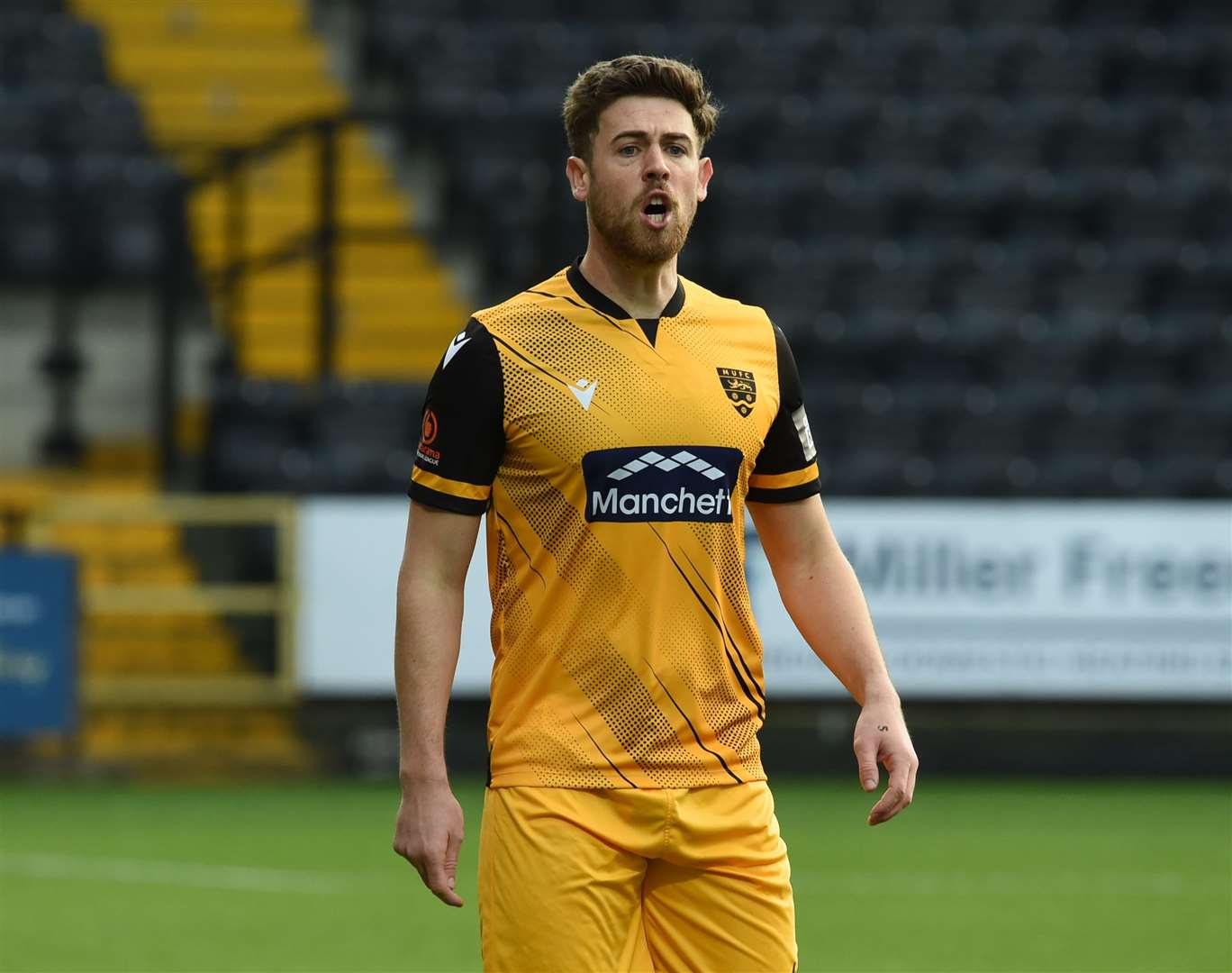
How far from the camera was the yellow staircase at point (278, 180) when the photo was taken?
1378 cm

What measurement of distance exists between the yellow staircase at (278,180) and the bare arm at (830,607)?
966 centimetres

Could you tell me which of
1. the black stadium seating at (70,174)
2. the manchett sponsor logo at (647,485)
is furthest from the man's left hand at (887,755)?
the black stadium seating at (70,174)

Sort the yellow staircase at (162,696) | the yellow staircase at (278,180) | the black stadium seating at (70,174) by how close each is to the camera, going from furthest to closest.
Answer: the black stadium seating at (70,174) < the yellow staircase at (278,180) < the yellow staircase at (162,696)

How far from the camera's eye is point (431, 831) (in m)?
3.28

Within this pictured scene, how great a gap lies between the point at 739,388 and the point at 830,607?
41 centimetres

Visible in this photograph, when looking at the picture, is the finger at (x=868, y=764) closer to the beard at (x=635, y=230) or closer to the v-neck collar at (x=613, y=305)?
the v-neck collar at (x=613, y=305)

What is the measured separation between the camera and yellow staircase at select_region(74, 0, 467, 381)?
Result: 45.2ft

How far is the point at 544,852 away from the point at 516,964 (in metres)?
0.17

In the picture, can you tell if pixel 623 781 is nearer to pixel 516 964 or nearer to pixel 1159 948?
pixel 516 964

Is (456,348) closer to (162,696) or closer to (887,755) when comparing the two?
(887,755)

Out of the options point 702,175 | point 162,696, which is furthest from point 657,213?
point 162,696

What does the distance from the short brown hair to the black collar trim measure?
0.65 ft

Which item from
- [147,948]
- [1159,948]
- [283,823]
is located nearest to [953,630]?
[283,823]

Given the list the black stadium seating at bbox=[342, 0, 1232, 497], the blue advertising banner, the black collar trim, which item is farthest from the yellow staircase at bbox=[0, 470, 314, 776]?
the black collar trim
